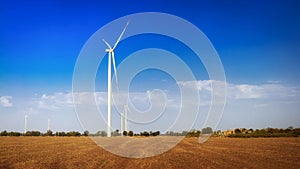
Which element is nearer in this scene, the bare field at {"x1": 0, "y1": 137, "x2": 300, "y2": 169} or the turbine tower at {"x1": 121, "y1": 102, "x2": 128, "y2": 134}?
the bare field at {"x1": 0, "y1": 137, "x2": 300, "y2": 169}

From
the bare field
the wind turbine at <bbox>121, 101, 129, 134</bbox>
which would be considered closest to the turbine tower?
the wind turbine at <bbox>121, 101, 129, 134</bbox>

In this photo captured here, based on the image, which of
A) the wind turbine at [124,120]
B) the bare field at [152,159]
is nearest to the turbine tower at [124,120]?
the wind turbine at [124,120]

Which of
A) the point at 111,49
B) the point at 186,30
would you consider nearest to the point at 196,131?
the point at 111,49

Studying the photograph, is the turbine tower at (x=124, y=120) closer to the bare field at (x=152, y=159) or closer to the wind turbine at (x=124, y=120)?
the wind turbine at (x=124, y=120)

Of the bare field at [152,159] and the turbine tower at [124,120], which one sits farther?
the turbine tower at [124,120]

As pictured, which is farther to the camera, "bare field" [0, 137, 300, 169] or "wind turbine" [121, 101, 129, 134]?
"wind turbine" [121, 101, 129, 134]

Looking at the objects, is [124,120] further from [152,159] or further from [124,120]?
[152,159]

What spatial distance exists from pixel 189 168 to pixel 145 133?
96906 millimetres

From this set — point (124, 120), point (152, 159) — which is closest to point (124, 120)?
point (124, 120)

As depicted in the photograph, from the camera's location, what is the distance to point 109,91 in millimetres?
57281

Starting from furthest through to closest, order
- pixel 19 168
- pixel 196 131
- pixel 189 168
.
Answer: pixel 196 131 < pixel 189 168 < pixel 19 168

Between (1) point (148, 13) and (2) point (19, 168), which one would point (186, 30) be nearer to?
(1) point (148, 13)

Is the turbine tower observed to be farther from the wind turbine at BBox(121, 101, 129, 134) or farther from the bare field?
the bare field

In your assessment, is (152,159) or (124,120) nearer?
(152,159)
